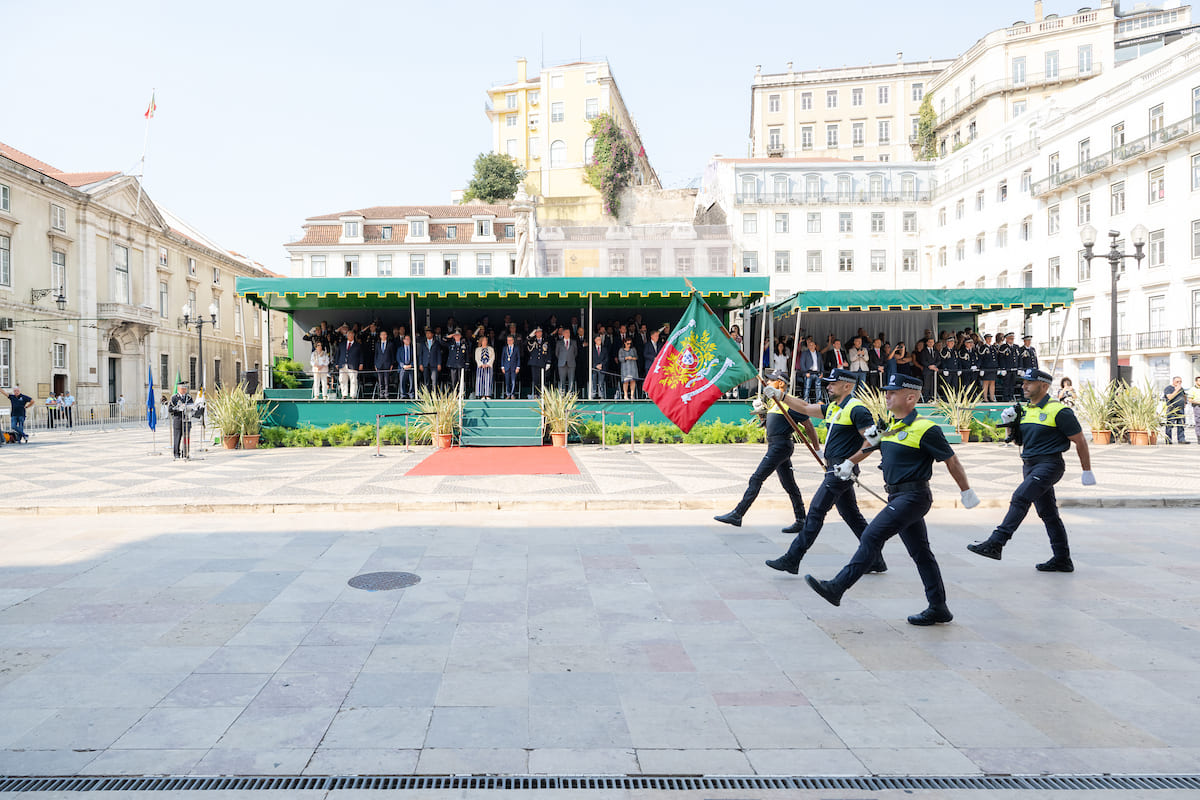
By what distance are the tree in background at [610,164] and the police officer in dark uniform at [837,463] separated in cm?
5784

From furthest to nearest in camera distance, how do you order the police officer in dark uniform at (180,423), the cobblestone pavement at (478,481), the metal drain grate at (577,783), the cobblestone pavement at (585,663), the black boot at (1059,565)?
the police officer in dark uniform at (180,423) → the cobblestone pavement at (478,481) → the black boot at (1059,565) → the cobblestone pavement at (585,663) → the metal drain grate at (577,783)

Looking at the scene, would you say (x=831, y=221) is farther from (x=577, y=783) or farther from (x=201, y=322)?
(x=577, y=783)

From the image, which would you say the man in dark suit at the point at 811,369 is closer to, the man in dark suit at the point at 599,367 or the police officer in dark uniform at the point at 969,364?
the police officer in dark uniform at the point at 969,364

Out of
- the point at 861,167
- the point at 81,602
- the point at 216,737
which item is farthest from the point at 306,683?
the point at 861,167

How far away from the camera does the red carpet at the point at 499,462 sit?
13.3 metres

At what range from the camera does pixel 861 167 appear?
55.8 metres

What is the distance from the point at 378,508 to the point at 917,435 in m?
7.03

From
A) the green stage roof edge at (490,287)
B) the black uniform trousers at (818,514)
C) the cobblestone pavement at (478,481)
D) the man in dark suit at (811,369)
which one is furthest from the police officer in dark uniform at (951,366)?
the black uniform trousers at (818,514)

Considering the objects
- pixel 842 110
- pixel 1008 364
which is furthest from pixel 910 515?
pixel 842 110

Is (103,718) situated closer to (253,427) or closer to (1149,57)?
(253,427)

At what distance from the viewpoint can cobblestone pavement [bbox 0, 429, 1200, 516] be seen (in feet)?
33.5

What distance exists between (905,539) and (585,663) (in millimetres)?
2433

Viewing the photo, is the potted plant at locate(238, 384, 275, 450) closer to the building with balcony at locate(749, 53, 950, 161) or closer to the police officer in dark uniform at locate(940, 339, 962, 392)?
the police officer in dark uniform at locate(940, 339, 962, 392)

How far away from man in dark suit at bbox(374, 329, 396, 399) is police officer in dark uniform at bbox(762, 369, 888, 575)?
1557 centimetres
